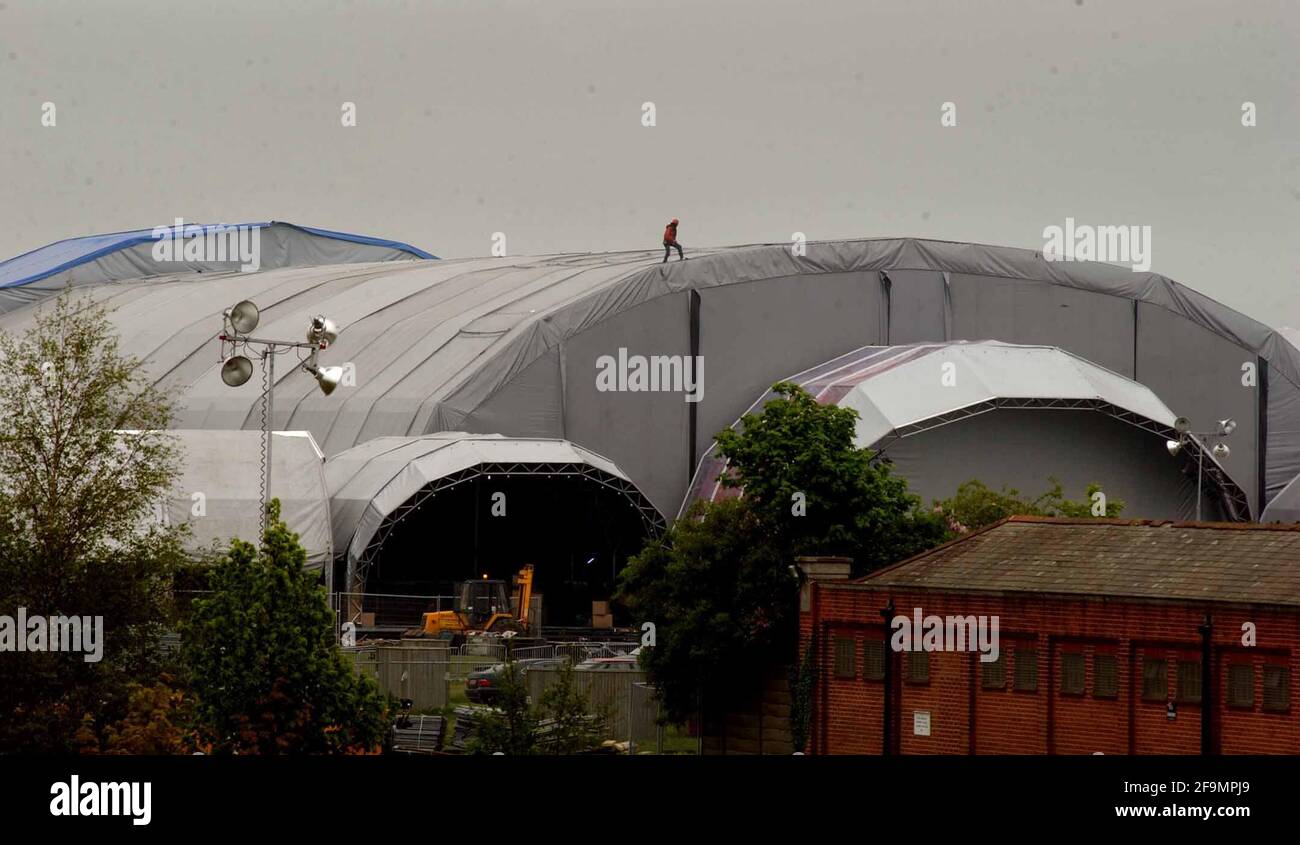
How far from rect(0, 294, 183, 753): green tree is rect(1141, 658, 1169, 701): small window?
47.4 ft

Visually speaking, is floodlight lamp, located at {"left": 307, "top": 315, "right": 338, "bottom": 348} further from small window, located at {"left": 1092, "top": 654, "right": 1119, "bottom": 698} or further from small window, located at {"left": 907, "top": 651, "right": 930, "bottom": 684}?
small window, located at {"left": 1092, "top": 654, "right": 1119, "bottom": 698}

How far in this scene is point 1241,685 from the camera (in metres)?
31.8

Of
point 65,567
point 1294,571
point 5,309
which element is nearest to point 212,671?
point 65,567

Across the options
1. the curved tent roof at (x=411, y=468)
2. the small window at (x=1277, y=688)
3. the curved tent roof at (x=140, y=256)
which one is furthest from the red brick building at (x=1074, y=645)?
the curved tent roof at (x=140, y=256)

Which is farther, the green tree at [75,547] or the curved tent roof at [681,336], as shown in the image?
the curved tent roof at [681,336]

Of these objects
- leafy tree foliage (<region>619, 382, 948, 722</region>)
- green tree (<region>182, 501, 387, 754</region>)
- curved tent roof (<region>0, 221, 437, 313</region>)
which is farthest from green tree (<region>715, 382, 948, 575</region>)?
curved tent roof (<region>0, 221, 437, 313</region>)

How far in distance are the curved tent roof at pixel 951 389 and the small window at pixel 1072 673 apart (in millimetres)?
26264

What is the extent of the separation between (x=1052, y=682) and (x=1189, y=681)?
2.51 m

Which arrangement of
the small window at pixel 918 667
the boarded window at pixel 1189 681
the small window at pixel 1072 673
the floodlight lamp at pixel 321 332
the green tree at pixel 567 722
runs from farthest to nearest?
the green tree at pixel 567 722 < the small window at pixel 918 667 < the small window at pixel 1072 673 < the boarded window at pixel 1189 681 < the floodlight lamp at pixel 321 332

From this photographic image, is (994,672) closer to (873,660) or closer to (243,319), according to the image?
(873,660)

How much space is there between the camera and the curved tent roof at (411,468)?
55.5m

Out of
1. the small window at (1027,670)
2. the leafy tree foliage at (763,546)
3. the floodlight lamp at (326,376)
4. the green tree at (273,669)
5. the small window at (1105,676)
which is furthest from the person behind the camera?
the leafy tree foliage at (763,546)

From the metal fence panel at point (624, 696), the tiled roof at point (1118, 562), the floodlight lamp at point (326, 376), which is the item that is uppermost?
the floodlight lamp at point (326, 376)

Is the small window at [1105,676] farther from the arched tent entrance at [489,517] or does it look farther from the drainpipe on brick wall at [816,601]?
the arched tent entrance at [489,517]
